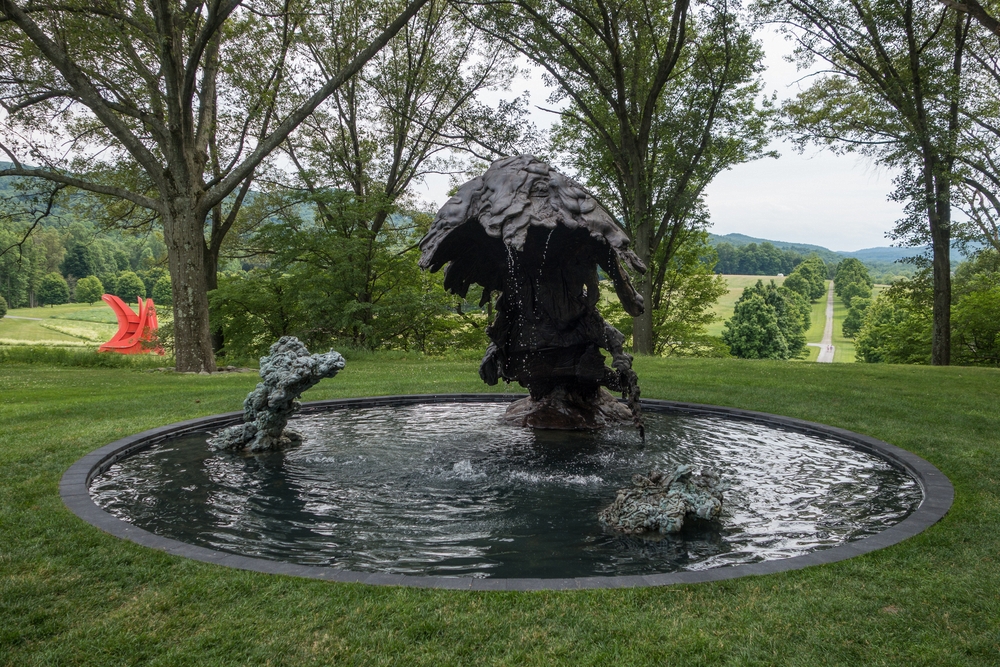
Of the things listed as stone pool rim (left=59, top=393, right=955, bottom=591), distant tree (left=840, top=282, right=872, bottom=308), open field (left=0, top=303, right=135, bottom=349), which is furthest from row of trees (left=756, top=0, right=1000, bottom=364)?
distant tree (left=840, top=282, right=872, bottom=308)

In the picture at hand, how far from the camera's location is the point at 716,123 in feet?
73.1

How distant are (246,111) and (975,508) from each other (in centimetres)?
2351

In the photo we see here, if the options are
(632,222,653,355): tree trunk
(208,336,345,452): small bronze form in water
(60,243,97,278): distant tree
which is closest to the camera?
(208,336,345,452): small bronze form in water

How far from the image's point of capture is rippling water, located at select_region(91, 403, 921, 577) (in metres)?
4.50

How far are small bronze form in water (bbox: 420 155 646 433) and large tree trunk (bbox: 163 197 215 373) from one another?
958cm

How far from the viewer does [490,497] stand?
581 centimetres

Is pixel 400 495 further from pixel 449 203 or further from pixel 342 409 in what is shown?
pixel 342 409

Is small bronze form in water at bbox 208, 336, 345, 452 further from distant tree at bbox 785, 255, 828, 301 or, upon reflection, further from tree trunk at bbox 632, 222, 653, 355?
distant tree at bbox 785, 255, 828, 301

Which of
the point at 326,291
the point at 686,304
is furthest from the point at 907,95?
the point at 326,291

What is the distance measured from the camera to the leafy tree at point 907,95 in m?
17.3

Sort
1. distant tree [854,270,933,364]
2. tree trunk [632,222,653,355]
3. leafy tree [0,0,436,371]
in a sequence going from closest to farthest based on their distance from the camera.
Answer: leafy tree [0,0,436,371] < tree trunk [632,222,653,355] < distant tree [854,270,933,364]

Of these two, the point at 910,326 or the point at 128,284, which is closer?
the point at 910,326

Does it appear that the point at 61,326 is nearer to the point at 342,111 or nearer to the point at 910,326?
the point at 342,111

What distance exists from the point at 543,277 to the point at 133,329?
93.3 feet
